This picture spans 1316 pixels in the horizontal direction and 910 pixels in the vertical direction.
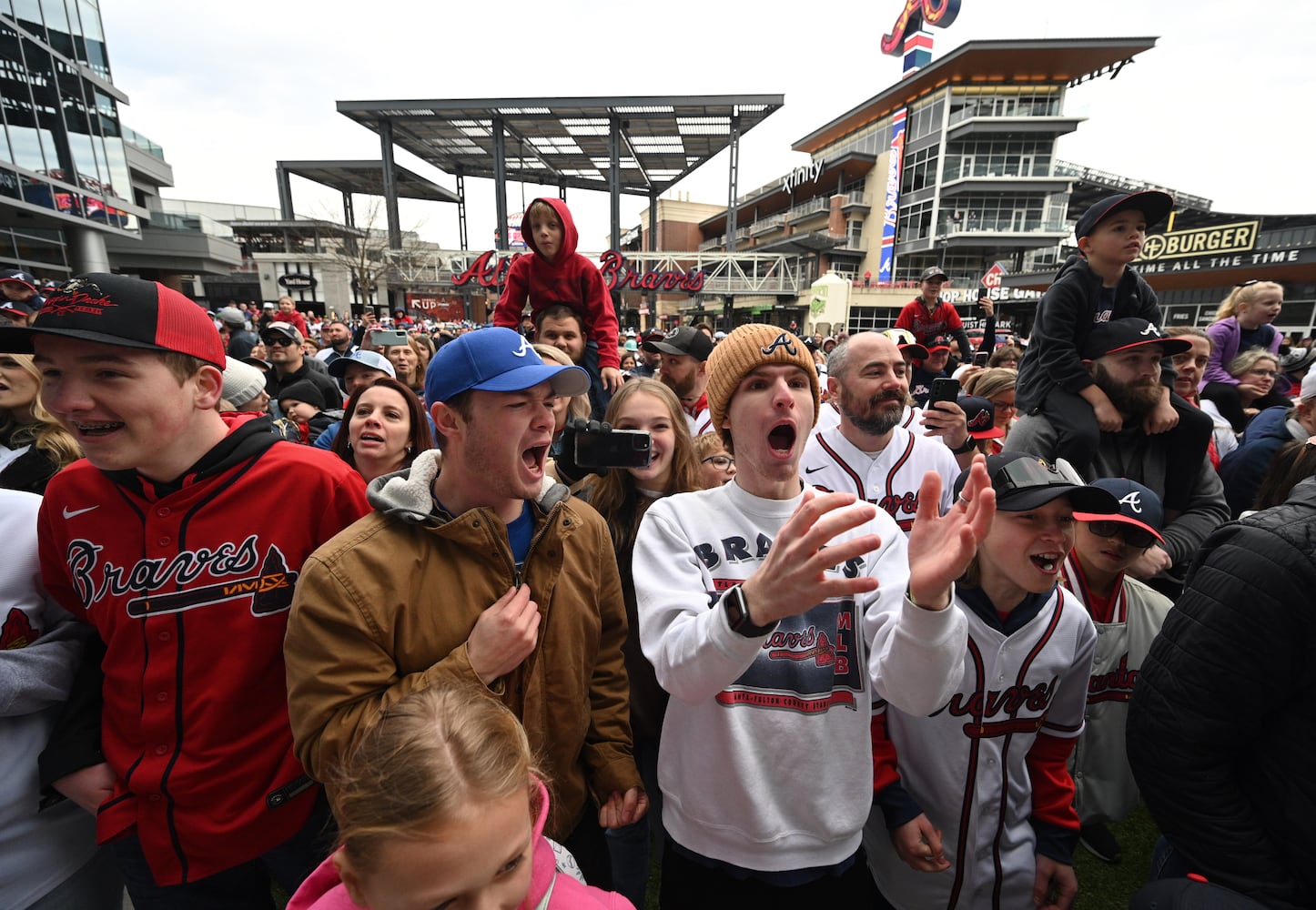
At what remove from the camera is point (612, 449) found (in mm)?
2059

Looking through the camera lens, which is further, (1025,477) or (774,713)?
(1025,477)

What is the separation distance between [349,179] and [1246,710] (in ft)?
181

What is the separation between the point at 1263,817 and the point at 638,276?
102 feet

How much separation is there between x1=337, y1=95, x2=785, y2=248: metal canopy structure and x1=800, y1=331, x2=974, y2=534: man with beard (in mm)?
31684

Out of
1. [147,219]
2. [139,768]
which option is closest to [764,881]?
[139,768]

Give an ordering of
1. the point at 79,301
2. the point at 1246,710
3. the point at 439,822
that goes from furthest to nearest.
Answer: the point at 79,301 → the point at 1246,710 → the point at 439,822

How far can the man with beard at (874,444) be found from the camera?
3172 mm

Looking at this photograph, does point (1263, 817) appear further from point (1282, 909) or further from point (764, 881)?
point (764, 881)

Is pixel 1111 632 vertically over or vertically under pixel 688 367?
under

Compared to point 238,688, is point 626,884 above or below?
below

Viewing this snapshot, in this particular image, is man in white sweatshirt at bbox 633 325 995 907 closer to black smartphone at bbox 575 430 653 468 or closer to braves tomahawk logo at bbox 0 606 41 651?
black smartphone at bbox 575 430 653 468

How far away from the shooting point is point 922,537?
4.30 feet

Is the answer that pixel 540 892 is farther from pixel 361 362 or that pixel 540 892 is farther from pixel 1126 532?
pixel 361 362

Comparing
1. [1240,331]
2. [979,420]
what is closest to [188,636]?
[979,420]
